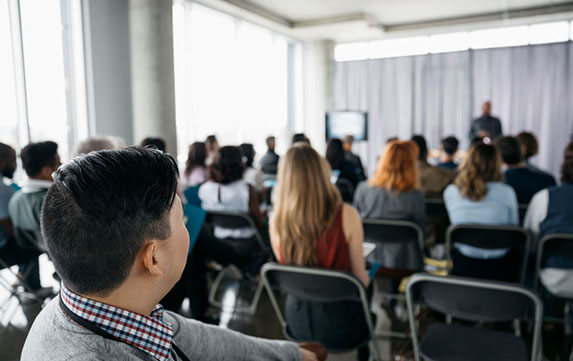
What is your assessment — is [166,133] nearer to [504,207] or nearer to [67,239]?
[504,207]

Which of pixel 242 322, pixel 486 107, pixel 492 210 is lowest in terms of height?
pixel 242 322

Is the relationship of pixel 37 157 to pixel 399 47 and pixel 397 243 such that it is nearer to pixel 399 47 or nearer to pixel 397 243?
pixel 397 243

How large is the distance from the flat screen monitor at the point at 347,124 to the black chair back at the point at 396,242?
703cm

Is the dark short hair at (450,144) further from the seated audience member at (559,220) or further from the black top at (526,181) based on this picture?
A: the seated audience member at (559,220)

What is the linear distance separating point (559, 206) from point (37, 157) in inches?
123

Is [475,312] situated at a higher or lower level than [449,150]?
lower

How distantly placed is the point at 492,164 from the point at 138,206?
272cm

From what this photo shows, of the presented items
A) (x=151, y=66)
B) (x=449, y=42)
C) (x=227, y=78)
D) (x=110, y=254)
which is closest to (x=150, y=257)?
(x=110, y=254)

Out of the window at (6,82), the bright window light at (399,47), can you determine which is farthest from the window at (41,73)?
the bright window light at (399,47)

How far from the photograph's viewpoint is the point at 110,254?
0.70m

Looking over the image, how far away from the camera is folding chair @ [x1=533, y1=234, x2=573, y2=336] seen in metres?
2.34

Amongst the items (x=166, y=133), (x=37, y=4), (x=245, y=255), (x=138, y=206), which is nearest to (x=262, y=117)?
(x=166, y=133)

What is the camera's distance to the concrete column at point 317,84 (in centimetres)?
1046

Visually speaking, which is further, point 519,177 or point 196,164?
point 196,164
